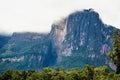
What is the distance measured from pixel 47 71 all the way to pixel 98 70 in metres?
28.5

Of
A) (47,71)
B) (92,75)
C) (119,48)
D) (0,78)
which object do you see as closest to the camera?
(119,48)

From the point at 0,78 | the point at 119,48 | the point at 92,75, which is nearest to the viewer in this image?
the point at 119,48

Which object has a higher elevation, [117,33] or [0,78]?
[117,33]

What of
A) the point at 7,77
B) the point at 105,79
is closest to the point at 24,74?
the point at 7,77

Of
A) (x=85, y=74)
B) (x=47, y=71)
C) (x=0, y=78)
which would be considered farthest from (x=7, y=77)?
(x=85, y=74)

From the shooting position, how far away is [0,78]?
164 m

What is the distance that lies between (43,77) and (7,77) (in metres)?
14.4

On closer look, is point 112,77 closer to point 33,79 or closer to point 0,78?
point 33,79

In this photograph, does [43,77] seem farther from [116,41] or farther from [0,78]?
[116,41]

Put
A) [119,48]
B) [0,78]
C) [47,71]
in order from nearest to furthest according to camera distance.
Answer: [119,48] → [0,78] → [47,71]

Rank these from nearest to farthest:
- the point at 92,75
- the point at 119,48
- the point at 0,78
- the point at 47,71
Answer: the point at 119,48 < the point at 92,75 < the point at 0,78 < the point at 47,71

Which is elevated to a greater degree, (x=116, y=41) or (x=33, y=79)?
(x=116, y=41)

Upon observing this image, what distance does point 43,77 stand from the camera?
552ft

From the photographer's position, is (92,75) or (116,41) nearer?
(116,41)
